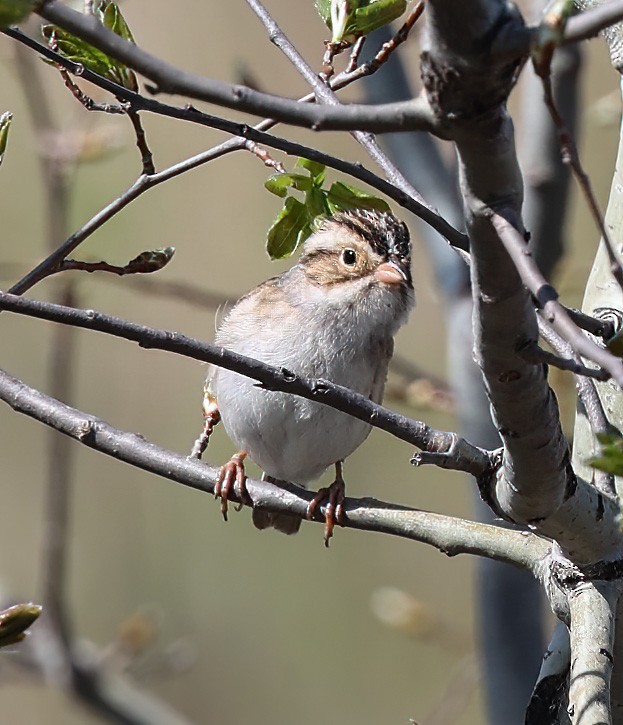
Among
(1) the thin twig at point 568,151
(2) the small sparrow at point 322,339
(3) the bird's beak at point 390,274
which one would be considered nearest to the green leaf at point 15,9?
(1) the thin twig at point 568,151

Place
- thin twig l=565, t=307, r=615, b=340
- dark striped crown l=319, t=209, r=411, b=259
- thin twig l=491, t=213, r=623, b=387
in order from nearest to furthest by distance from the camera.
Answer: thin twig l=491, t=213, r=623, b=387 < thin twig l=565, t=307, r=615, b=340 < dark striped crown l=319, t=209, r=411, b=259

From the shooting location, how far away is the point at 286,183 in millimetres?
2049

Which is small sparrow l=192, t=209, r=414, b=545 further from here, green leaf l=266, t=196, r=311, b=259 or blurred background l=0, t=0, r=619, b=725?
blurred background l=0, t=0, r=619, b=725

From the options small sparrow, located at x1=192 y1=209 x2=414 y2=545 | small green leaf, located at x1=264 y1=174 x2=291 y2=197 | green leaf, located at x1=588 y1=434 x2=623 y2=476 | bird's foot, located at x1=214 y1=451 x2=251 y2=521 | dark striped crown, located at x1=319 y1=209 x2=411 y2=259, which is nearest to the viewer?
green leaf, located at x1=588 y1=434 x2=623 y2=476

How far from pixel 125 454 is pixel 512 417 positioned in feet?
2.77

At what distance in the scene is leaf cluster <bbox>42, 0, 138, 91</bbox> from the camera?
181 centimetres

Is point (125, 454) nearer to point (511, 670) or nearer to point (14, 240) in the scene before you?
point (511, 670)

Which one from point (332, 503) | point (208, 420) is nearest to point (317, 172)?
point (332, 503)

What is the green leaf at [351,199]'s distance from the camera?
2.00 metres

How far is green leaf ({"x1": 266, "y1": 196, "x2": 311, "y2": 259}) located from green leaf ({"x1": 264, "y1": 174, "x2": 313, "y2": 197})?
32 mm

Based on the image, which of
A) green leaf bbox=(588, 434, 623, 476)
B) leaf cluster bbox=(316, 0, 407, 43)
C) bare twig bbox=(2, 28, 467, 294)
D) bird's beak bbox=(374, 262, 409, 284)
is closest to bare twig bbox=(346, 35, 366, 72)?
leaf cluster bbox=(316, 0, 407, 43)

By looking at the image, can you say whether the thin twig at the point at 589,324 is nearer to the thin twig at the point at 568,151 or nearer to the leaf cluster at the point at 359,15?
the thin twig at the point at 568,151

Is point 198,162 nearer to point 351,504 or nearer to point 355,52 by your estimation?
point 355,52

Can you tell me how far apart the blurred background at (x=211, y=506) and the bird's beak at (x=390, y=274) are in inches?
117
